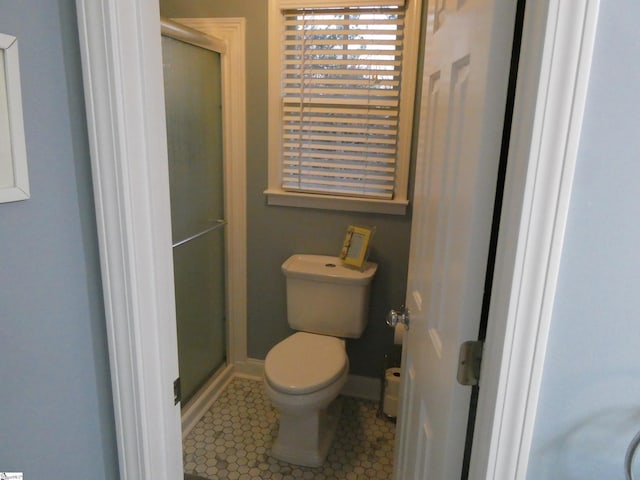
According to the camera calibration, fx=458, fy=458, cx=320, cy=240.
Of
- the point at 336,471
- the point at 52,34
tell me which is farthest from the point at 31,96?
the point at 336,471

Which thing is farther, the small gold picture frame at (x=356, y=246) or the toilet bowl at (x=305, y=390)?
the small gold picture frame at (x=356, y=246)

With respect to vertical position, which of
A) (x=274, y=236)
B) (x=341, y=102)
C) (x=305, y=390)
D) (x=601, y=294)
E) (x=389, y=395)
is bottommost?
(x=389, y=395)

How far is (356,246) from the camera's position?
2.23 m

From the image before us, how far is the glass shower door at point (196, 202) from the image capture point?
197cm

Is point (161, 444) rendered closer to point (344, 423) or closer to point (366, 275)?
point (366, 275)

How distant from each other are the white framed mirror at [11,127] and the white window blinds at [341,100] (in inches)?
67.1

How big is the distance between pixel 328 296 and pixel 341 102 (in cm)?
94

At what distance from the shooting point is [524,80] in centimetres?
60

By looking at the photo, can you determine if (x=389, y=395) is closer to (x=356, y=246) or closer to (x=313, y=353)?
(x=313, y=353)

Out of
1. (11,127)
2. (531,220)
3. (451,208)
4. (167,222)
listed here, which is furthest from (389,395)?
(11,127)

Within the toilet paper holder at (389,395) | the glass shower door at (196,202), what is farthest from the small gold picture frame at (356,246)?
the glass shower door at (196,202)

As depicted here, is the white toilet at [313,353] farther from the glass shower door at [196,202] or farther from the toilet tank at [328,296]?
the glass shower door at [196,202]

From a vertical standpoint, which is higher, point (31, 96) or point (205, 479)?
point (31, 96)

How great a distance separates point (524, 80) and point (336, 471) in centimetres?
185
